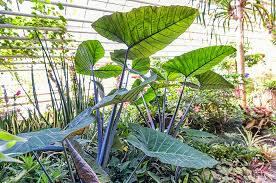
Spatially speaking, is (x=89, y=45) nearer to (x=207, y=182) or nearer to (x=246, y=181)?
(x=207, y=182)

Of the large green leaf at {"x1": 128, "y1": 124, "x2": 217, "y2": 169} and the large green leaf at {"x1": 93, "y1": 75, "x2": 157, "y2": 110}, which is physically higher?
the large green leaf at {"x1": 93, "y1": 75, "x2": 157, "y2": 110}

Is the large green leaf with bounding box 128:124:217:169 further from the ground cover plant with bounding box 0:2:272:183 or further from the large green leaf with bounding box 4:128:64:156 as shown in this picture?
the large green leaf with bounding box 4:128:64:156

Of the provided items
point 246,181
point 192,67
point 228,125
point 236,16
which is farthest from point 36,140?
point 236,16

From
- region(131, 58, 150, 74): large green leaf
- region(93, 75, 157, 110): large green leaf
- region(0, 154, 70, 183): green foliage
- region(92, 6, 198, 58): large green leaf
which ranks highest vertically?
region(92, 6, 198, 58): large green leaf

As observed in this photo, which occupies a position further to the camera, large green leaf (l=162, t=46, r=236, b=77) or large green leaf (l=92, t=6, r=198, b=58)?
large green leaf (l=162, t=46, r=236, b=77)

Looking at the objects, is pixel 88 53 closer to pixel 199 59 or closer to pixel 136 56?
pixel 136 56

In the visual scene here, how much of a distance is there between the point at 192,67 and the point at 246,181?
107cm

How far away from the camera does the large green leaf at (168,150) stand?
3.28 feet

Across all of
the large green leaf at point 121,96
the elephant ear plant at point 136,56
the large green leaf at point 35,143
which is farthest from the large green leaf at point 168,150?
the large green leaf at point 35,143

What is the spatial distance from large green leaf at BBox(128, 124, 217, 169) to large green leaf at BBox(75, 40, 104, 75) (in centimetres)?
60

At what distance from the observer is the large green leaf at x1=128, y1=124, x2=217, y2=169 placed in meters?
1.00

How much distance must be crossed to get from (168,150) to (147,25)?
2.15ft

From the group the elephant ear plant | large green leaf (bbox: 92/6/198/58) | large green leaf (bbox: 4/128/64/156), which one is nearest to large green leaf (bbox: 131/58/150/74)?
the elephant ear plant

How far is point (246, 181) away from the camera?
6.00 ft
